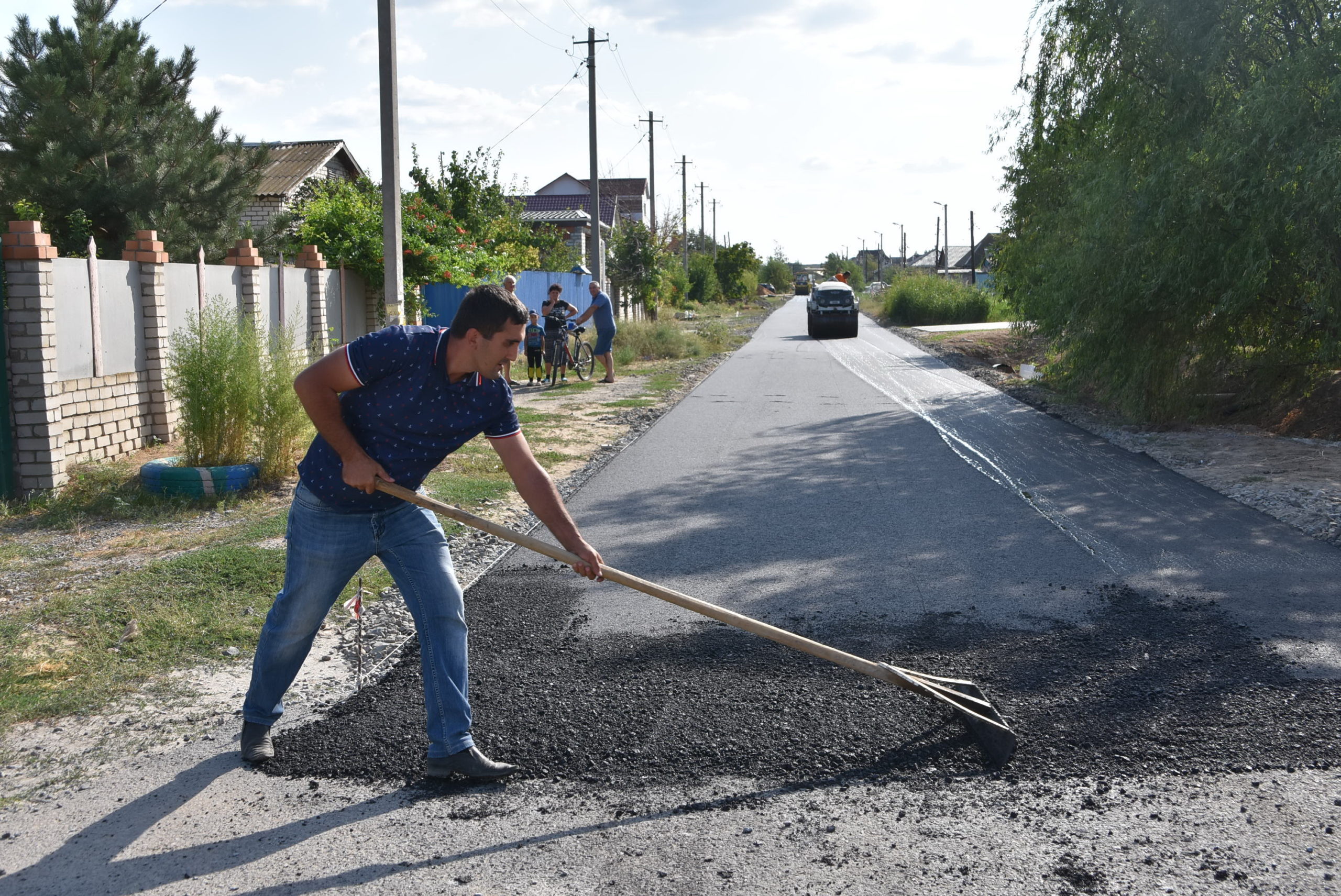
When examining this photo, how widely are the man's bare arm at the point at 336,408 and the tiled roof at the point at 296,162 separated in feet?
89.2

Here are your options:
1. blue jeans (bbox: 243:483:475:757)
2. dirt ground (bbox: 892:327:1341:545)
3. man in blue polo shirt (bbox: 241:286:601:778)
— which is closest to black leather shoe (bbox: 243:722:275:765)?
man in blue polo shirt (bbox: 241:286:601:778)

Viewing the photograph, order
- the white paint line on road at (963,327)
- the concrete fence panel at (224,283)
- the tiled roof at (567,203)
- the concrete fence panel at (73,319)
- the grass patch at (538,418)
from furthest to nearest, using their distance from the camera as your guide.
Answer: the tiled roof at (567,203) < the white paint line on road at (963,327) < the grass patch at (538,418) < the concrete fence panel at (224,283) < the concrete fence panel at (73,319)

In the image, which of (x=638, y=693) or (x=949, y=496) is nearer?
(x=638, y=693)

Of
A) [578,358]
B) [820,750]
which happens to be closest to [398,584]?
[820,750]

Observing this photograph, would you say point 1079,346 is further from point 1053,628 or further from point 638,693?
point 638,693

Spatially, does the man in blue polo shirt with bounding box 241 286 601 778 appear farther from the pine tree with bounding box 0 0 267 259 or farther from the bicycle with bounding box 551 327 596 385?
the pine tree with bounding box 0 0 267 259

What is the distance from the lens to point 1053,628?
525cm

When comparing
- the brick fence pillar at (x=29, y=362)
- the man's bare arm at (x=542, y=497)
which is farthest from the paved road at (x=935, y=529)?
the brick fence pillar at (x=29, y=362)

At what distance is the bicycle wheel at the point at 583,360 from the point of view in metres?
19.5

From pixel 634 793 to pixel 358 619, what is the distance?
1458 mm

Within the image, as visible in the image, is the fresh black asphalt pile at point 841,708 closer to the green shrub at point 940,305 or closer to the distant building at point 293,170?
the distant building at point 293,170

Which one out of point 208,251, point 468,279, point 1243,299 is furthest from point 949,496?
point 208,251

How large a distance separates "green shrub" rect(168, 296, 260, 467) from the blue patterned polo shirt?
5.56 metres

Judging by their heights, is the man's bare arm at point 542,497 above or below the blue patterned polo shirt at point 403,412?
below
